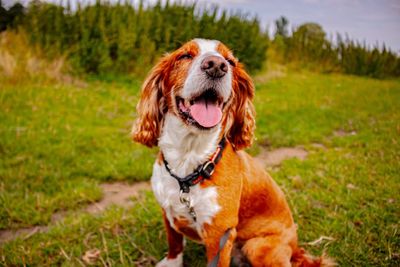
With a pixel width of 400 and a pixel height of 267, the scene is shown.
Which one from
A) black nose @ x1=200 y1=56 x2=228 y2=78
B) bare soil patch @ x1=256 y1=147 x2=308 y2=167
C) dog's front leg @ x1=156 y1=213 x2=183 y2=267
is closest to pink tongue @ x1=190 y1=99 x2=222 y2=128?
black nose @ x1=200 y1=56 x2=228 y2=78

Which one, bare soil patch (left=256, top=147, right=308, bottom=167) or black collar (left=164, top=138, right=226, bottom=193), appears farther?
bare soil patch (left=256, top=147, right=308, bottom=167)

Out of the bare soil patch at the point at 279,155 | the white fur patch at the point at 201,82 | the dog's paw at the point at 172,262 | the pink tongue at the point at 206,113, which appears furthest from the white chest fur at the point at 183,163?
the bare soil patch at the point at 279,155

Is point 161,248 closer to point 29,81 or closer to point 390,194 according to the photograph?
point 390,194

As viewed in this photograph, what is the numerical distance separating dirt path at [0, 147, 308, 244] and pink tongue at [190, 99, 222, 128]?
186cm

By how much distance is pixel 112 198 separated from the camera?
374 centimetres

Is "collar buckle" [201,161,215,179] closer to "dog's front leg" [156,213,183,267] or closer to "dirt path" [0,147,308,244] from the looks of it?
"dog's front leg" [156,213,183,267]

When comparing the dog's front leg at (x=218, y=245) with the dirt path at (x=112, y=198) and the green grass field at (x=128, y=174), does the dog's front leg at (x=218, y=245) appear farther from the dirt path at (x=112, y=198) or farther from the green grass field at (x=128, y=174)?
the dirt path at (x=112, y=198)

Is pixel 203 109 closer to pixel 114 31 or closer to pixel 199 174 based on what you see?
pixel 199 174

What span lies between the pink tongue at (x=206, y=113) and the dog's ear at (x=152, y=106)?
0.37 m

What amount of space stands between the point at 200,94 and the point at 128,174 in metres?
2.35

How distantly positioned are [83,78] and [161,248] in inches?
250

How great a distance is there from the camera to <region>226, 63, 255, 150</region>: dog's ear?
8.09 ft

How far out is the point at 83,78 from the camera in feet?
27.0

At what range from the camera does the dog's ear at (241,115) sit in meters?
2.47
